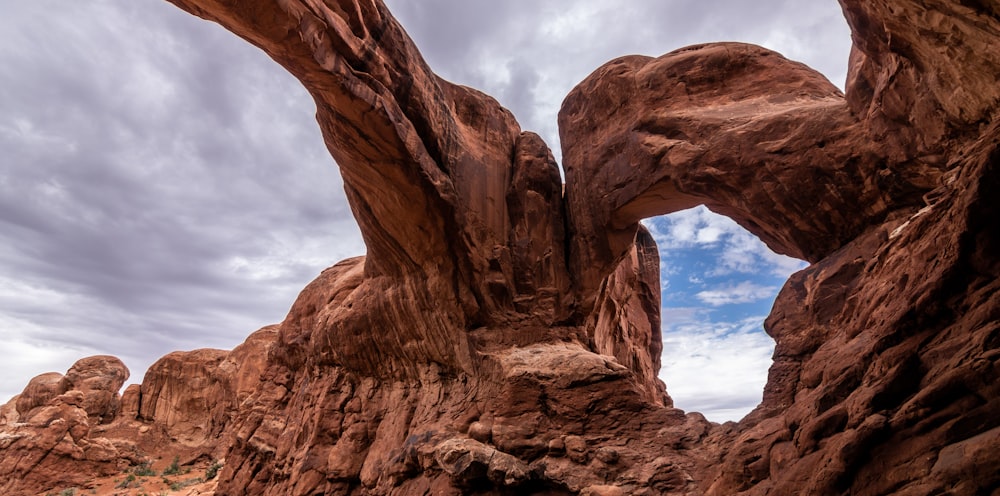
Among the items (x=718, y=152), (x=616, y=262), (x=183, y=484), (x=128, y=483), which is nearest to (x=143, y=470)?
(x=128, y=483)

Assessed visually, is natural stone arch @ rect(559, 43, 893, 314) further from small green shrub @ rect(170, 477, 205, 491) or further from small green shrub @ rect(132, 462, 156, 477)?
small green shrub @ rect(132, 462, 156, 477)

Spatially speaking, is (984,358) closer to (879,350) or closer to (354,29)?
(879,350)

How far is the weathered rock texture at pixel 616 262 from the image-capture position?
497cm

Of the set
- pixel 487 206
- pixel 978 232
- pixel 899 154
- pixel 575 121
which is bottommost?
pixel 978 232

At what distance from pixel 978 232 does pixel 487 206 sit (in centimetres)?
992

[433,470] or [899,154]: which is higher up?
[899,154]

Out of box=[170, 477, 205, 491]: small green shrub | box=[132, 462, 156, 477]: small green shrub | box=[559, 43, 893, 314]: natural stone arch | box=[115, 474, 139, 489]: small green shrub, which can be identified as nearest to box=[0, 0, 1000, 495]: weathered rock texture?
box=[559, 43, 893, 314]: natural stone arch

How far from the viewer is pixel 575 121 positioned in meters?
14.5

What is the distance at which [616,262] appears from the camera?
1399cm

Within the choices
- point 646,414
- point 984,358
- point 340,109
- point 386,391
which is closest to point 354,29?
point 340,109

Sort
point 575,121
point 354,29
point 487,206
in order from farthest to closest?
point 575,121 < point 487,206 < point 354,29

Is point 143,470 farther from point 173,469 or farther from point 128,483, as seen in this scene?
point 128,483

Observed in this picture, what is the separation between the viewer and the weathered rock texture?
196 inches

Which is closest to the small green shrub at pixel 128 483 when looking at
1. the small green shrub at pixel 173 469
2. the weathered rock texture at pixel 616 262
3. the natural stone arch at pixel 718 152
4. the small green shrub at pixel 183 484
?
the small green shrub at pixel 183 484
